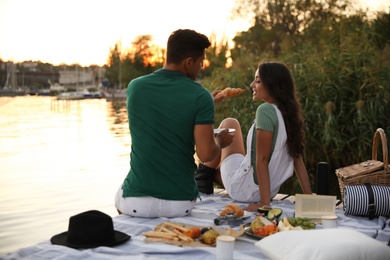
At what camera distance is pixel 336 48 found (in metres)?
9.25

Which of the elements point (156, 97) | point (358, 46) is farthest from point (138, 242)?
point (358, 46)

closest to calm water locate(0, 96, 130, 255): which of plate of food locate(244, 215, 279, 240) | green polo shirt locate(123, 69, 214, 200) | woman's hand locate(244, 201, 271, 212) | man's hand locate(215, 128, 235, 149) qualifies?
green polo shirt locate(123, 69, 214, 200)

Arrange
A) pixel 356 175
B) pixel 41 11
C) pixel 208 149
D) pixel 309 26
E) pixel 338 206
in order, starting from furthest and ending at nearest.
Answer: pixel 41 11 → pixel 309 26 → pixel 338 206 → pixel 356 175 → pixel 208 149

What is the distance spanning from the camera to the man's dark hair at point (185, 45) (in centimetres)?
375

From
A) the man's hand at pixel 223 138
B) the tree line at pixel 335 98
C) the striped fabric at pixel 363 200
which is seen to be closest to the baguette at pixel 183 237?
the man's hand at pixel 223 138

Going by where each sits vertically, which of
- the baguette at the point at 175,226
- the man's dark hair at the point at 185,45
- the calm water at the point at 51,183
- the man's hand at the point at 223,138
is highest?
the man's dark hair at the point at 185,45

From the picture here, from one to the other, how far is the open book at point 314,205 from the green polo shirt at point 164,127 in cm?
81

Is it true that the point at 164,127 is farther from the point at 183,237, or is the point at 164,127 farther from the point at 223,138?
the point at 183,237

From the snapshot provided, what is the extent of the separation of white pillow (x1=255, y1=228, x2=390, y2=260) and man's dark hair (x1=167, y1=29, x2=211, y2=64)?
4.50 ft

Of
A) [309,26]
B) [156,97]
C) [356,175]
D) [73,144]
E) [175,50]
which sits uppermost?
[309,26]

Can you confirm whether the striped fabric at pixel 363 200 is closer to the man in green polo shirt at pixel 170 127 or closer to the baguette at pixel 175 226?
the man in green polo shirt at pixel 170 127

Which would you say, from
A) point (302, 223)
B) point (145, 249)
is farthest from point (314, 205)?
point (145, 249)

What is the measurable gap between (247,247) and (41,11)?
29.4 metres

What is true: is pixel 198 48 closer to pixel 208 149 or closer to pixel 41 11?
pixel 208 149
